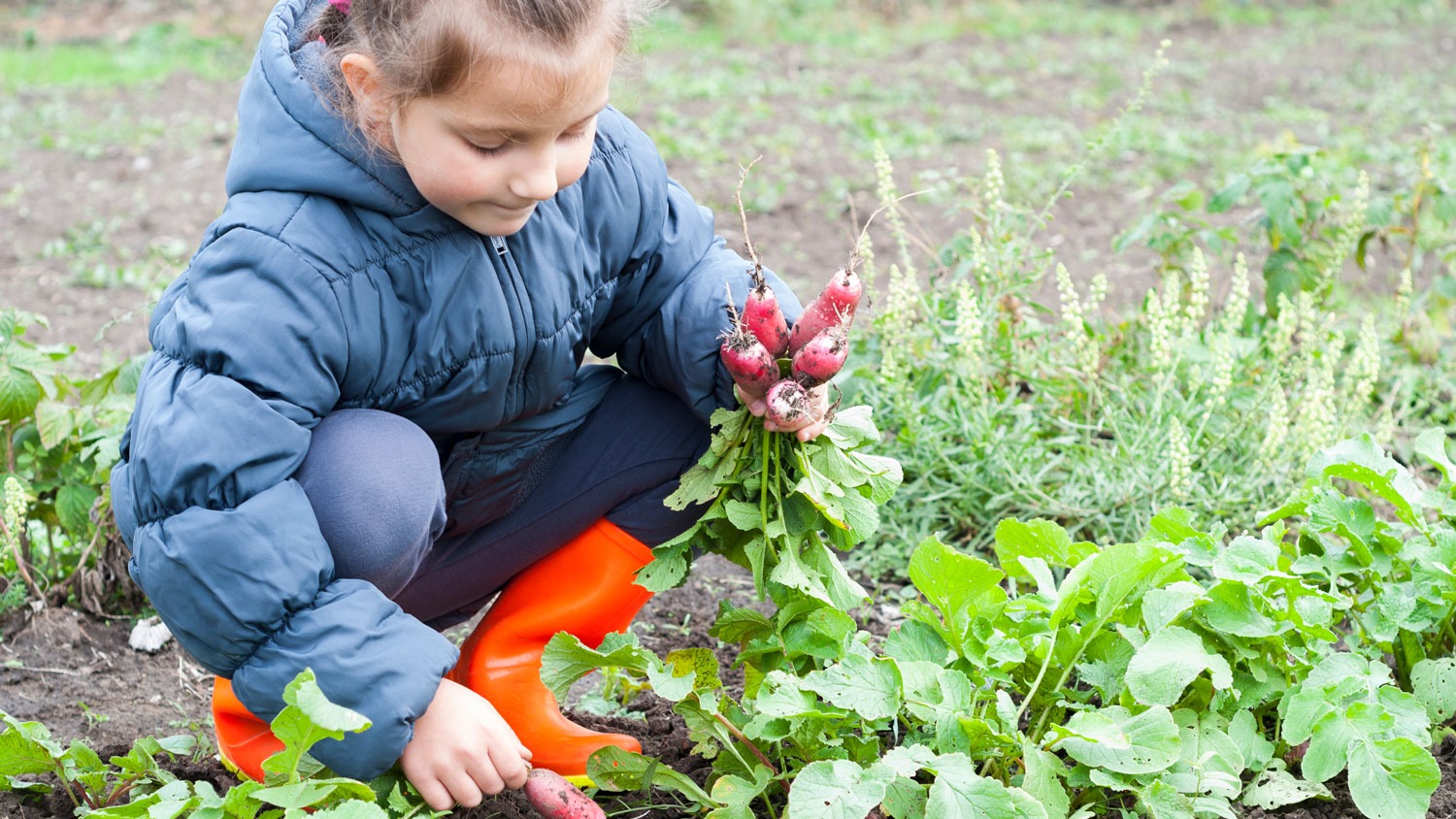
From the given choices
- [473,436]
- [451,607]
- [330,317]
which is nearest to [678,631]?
[451,607]

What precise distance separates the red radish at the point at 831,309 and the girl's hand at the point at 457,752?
1.87ft

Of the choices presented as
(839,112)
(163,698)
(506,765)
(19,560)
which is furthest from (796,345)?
(839,112)

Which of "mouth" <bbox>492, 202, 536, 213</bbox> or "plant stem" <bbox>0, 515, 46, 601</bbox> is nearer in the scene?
"mouth" <bbox>492, 202, 536, 213</bbox>

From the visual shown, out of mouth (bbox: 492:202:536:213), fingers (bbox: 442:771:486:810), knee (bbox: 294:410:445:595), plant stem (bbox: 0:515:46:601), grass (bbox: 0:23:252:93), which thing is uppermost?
mouth (bbox: 492:202:536:213)

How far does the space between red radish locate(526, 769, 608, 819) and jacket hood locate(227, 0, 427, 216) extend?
0.73 m

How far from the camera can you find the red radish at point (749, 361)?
4.76 ft

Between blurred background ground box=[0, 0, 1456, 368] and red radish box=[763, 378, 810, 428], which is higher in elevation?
red radish box=[763, 378, 810, 428]

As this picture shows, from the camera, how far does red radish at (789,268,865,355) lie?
1.45 m

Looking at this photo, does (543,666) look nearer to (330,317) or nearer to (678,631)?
(330,317)

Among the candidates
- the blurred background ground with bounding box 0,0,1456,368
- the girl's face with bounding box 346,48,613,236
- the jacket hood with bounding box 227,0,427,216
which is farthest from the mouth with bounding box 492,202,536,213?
the blurred background ground with bounding box 0,0,1456,368

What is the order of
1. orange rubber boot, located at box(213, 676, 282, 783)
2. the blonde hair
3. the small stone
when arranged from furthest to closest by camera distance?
the small stone → orange rubber boot, located at box(213, 676, 282, 783) → the blonde hair

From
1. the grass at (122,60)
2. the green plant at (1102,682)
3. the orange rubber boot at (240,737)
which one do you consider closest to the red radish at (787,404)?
the green plant at (1102,682)

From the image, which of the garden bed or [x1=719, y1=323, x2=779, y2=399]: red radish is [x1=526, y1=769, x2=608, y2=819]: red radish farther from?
[x1=719, y1=323, x2=779, y2=399]: red radish

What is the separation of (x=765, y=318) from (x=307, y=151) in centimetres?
59
